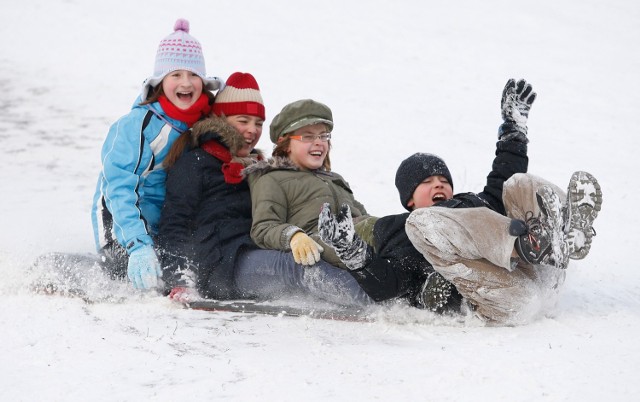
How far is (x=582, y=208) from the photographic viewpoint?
11.6 ft

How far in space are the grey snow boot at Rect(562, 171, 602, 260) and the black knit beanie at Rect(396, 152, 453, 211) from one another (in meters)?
0.77

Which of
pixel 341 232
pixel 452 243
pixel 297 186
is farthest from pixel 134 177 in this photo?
pixel 452 243

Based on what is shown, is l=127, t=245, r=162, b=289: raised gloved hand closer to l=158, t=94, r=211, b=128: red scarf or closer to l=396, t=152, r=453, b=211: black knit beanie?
l=158, t=94, r=211, b=128: red scarf

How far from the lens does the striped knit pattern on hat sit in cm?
472

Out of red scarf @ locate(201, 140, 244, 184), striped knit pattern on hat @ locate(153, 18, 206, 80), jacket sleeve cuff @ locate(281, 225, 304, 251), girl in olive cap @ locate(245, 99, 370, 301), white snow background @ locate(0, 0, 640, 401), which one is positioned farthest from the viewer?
striped knit pattern on hat @ locate(153, 18, 206, 80)

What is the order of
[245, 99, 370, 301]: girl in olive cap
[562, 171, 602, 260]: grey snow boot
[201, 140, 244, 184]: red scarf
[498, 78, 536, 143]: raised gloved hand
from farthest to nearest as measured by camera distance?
[201, 140, 244, 184]: red scarf, [498, 78, 536, 143]: raised gloved hand, [245, 99, 370, 301]: girl in olive cap, [562, 171, 602, 260]: grey snow boot

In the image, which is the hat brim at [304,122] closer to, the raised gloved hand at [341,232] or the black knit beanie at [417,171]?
the black knit beanie at [417,171]

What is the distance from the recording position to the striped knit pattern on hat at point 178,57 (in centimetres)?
472

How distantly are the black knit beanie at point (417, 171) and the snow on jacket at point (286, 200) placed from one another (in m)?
0.37

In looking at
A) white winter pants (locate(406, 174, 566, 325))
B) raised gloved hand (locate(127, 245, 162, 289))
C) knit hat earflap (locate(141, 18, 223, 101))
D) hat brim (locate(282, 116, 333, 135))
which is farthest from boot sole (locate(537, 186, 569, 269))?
knit hat earflap (locate(141, 18, 223, 101))

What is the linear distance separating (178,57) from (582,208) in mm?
2653

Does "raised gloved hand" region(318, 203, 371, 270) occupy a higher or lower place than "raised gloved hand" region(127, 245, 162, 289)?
higher

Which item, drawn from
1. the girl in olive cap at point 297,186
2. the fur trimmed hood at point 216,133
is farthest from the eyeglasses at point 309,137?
the fur trimmed hood at point 216,133

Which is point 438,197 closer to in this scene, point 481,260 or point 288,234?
point 481,260
